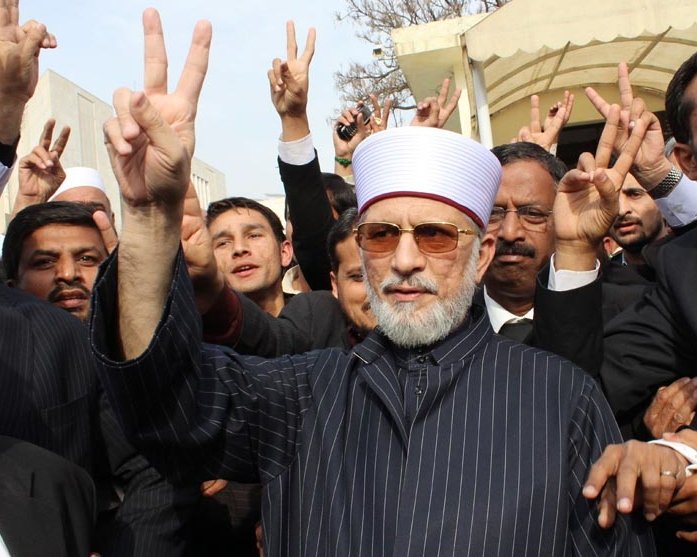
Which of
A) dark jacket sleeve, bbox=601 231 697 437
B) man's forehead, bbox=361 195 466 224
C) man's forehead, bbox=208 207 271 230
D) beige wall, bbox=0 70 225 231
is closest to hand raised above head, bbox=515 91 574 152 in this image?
man's forehead, bbox=208 207 271 230

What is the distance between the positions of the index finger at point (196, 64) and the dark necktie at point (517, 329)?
156 centimetres

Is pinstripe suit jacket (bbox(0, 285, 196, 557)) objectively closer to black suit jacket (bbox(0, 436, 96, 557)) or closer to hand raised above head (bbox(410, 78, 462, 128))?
black suit jacket (bbox(0, 436, 96, 557))

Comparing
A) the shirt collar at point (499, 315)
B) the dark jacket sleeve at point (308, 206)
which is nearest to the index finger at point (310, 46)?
the dark jacket sleeve at point (308, 206)

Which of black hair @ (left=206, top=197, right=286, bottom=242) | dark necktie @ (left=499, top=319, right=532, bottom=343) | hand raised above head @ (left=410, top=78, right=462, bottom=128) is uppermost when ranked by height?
hand raised above head @ (left=410, top=78, right=462, bottom=128)

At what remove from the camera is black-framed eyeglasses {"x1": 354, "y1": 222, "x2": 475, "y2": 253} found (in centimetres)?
222

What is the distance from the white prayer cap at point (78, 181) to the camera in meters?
4.37

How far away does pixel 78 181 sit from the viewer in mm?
4434

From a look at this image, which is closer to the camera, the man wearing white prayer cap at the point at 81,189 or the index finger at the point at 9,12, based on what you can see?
the index finger at the point at 9,12

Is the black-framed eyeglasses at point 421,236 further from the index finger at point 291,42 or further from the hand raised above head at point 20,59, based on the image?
the index finger at point 291,42

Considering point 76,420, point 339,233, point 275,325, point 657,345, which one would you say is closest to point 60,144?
point 339,233

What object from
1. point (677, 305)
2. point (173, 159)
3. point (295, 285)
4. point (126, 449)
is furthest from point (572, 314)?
point (295, 285)

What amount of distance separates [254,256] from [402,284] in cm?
199

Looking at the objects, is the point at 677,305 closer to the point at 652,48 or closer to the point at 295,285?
the point at 295,285

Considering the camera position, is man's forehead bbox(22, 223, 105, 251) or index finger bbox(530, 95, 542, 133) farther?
index finger bbox(530, 95, 542, 133)
